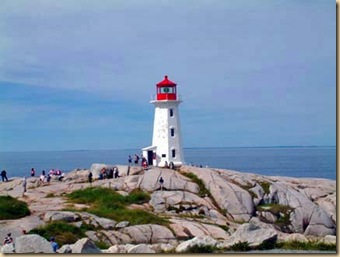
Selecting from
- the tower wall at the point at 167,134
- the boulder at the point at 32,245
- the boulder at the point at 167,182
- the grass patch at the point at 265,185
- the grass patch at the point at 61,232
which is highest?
the tower wall at the point at 167,134

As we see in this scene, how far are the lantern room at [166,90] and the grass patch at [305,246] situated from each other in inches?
825

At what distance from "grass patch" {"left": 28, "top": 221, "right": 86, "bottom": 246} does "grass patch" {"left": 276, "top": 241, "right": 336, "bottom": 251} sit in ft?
28.6

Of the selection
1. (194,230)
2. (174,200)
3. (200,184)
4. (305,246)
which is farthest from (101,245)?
(200,184)

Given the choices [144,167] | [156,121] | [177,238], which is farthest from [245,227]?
[156,121]

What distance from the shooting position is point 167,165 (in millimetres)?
39906

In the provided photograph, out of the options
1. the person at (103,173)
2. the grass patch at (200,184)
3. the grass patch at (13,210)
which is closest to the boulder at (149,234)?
the grass patch at (13,210)

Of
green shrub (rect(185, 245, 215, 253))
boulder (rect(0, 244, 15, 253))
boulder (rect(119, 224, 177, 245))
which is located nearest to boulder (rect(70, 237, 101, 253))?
boulder (rect(0, 244, 15, 253))

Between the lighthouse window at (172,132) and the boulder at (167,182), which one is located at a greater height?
the lighthouse window at (172,132)

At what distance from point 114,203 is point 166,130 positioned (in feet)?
34.5

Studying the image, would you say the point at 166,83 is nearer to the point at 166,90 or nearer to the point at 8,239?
the point at 166,90

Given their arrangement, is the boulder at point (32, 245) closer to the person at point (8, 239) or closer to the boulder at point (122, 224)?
the person at point (8, 239)

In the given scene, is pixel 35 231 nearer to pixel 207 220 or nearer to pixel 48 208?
pixel 48 208

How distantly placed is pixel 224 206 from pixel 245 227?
11069mm

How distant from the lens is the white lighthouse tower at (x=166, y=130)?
133 ft
